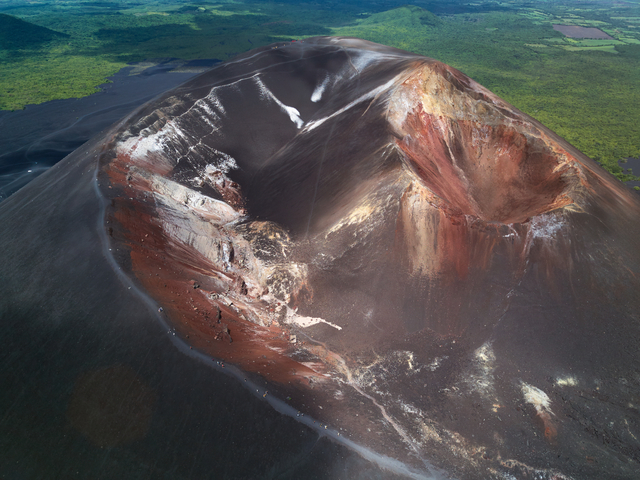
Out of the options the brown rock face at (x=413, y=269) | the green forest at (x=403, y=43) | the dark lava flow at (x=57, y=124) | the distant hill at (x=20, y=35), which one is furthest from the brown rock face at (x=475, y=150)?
the distant hill at (x=20, y=35)

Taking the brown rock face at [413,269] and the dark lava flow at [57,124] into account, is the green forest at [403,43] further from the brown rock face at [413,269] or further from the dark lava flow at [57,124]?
the brown rock face at [413,269]

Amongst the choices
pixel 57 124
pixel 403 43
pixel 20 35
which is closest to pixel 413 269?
pixel 57 124

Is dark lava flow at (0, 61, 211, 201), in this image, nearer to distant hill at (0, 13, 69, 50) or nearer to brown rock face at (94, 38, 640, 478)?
brown rock face at (94, 38, 640, 478)

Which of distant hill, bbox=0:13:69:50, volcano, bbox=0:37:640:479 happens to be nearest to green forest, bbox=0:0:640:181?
distant hill, bbox=0:13:69:50

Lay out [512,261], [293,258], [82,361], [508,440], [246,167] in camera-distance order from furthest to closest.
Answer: [246,167], [293,258], [512,261], [82,361], [508,440]

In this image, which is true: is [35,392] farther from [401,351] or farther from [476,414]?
[476,414]

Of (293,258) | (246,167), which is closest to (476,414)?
(293,258)

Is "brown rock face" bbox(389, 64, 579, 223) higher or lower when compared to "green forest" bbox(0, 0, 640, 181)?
lower
